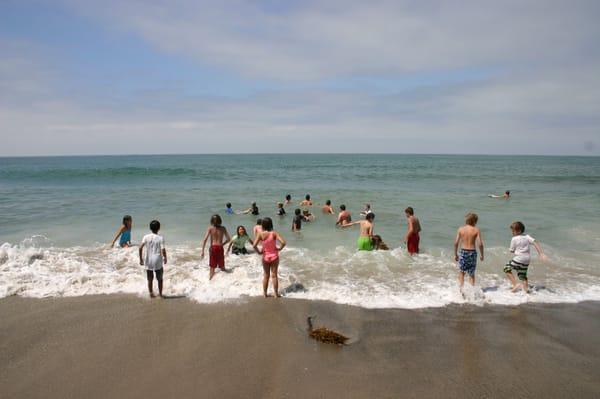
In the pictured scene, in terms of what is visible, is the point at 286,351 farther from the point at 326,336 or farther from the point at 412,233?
the point at 412,233

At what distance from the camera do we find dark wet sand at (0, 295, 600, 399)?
4.15 metres

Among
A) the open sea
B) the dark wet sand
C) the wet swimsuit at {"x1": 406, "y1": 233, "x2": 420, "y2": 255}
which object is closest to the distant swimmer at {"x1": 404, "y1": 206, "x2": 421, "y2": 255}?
the wet swimsuit at {"x1": 406, "y1": 233, "x2": 420, "y2": 255}

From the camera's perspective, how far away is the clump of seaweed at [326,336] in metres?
5.11

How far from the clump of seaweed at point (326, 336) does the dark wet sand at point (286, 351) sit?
0.50 ft

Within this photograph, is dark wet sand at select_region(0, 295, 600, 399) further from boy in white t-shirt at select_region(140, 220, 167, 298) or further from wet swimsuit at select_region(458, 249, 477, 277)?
wet swimsuit at select_region(458, 249, 477, 277)

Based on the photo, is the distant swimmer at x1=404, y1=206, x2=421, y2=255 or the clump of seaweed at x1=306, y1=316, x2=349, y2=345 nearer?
the clump of seaweed at x1=306, y1=316, x2=349, y2=345

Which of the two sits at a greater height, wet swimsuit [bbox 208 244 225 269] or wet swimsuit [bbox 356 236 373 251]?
wet swimsuit [bbox 208 244 225 269]

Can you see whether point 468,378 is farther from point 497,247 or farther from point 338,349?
point 497,247

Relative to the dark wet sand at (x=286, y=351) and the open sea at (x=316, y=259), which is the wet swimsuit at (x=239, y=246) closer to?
the open sea at (x=316, y=259)

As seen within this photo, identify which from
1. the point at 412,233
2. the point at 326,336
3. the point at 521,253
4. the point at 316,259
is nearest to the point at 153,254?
the point at 326,336

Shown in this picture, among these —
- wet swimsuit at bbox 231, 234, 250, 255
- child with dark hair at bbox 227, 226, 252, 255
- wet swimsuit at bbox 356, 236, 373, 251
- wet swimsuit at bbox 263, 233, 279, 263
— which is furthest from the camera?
wet swimsuit at bbox 356, 236, 373, 251

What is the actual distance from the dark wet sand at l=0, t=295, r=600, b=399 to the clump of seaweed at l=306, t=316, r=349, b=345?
15 centimetres

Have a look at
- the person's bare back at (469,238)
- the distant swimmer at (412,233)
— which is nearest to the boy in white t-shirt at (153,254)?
the person's bare back at (469,238)

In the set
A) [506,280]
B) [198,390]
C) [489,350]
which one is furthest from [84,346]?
[506,280]
